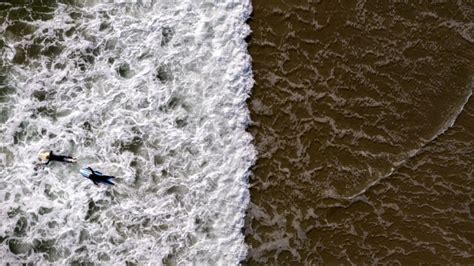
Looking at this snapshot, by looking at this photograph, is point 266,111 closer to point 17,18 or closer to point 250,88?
point 250,88

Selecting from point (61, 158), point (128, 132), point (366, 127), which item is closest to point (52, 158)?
point (61, 158)

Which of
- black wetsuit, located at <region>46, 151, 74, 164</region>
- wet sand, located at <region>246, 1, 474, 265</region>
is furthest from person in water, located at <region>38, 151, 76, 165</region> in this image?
wet sand, located at <region>246, 1, 474, 265</region>

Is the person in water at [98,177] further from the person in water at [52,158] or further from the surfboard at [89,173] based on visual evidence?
the person in water at [52,158]

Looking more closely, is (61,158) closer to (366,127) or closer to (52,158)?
(52,158)

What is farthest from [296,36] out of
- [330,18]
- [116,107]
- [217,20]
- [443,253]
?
[443,253]

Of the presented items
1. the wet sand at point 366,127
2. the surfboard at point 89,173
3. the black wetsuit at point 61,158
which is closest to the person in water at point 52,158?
the black wetsuit at point 61,158

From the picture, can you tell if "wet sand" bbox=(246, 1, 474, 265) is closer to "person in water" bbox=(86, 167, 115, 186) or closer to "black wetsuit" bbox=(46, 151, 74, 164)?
"person in water" bbox=(86, 167, 115, 186)
